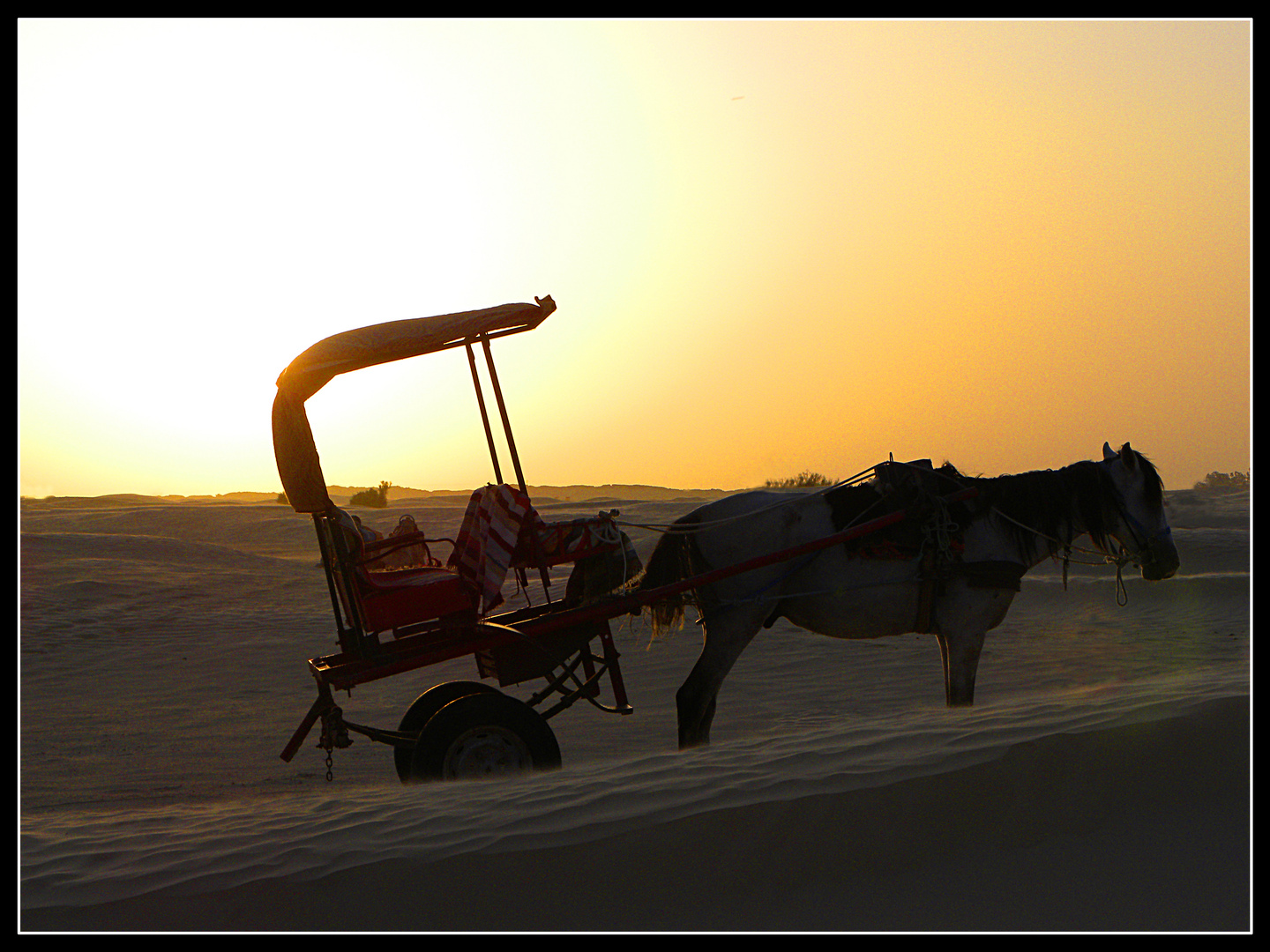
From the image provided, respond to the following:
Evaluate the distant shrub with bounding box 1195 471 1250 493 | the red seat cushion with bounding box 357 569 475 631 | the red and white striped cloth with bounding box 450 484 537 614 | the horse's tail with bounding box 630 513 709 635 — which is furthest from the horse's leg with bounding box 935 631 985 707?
the distant shrub with bounding box 1195 471 1250 493

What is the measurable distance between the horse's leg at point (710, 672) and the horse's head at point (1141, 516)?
277cm

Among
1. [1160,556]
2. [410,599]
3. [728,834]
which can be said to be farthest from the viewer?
[1160,556]

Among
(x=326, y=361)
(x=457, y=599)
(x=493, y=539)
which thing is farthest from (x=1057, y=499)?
(x=326, y=361)

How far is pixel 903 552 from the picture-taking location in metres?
7.24

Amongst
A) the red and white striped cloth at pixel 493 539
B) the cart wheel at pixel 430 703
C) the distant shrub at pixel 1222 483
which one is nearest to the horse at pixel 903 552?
the red and white striped cloth at pixel 493 539

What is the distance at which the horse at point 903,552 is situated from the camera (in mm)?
7160

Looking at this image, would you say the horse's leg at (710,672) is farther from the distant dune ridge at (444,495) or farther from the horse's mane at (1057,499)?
the distant dune ridge at (444,495)

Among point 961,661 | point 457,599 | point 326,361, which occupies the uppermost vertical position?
point 326,361

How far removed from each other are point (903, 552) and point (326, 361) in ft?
13.1

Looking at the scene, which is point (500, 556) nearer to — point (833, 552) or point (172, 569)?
point (833, 552)

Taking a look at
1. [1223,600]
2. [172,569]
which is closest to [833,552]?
[1223,600]

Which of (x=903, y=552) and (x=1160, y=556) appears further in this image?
(x=1160, y=556)

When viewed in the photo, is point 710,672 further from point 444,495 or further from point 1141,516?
point 444,495

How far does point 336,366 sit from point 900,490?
3895mm
